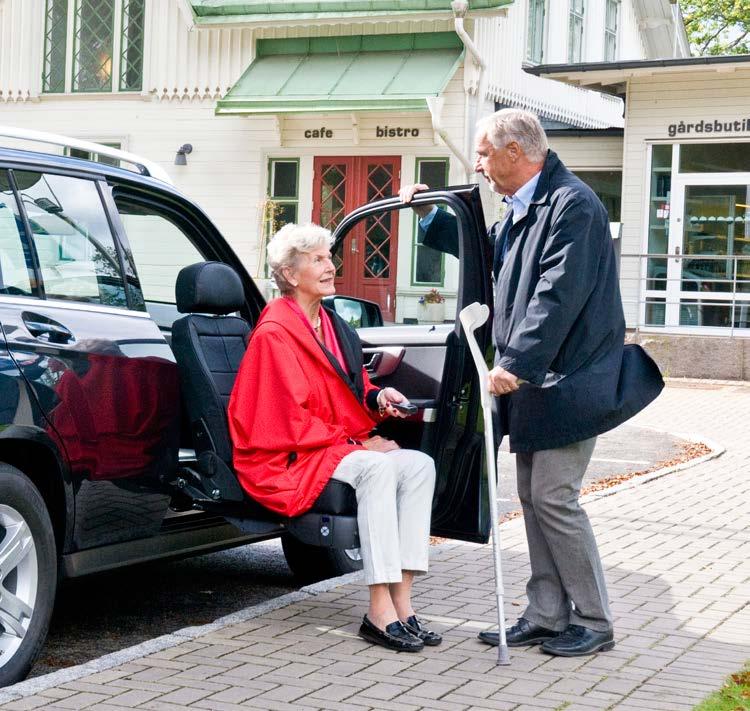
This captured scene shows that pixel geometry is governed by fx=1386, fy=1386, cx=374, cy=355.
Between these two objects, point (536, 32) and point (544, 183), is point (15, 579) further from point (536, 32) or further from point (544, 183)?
point (536, 32)

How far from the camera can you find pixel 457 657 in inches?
198

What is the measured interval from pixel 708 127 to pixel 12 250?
1842cm

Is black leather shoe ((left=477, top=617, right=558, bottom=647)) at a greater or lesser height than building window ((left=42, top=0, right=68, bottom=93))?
lesser

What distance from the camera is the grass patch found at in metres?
4.41

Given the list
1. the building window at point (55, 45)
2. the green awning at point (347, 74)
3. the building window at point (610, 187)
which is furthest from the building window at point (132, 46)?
the building window at point (610, 187)

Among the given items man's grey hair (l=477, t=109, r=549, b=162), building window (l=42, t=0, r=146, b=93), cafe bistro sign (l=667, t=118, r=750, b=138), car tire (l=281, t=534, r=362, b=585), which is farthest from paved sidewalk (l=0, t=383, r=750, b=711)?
building window (l=42, t=0, r=146, b=93)

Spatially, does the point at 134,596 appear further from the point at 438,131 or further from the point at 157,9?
the point at 157,9

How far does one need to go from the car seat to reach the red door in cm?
1686

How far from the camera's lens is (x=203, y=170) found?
82.1 feet

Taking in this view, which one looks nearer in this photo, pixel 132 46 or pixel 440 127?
pixel 440 127

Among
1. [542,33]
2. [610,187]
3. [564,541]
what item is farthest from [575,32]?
[564,541]

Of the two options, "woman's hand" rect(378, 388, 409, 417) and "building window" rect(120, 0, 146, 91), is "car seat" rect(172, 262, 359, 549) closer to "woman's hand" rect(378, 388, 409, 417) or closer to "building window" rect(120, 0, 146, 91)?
"woman's hand" rect(378, 388, 409, 417)

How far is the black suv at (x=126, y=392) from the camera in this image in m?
4.59

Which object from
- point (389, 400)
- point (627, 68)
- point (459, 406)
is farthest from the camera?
point (627, 68)
